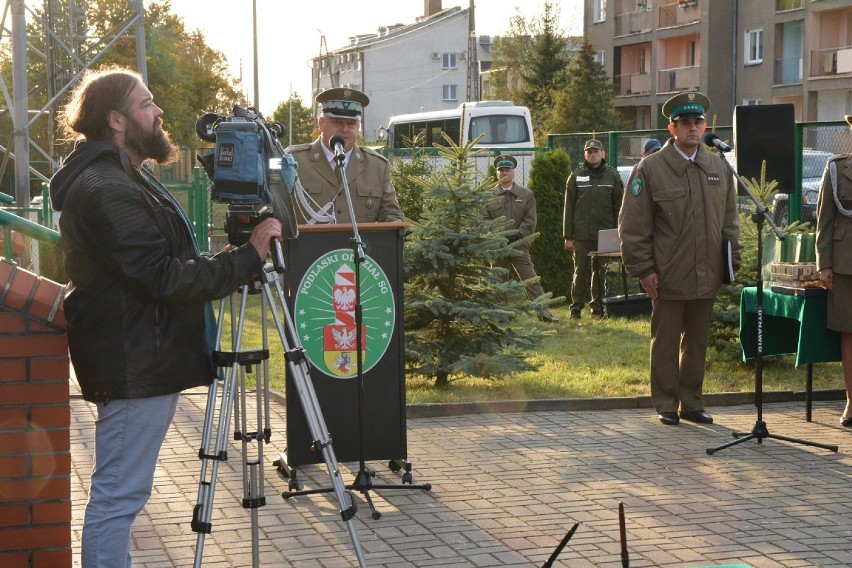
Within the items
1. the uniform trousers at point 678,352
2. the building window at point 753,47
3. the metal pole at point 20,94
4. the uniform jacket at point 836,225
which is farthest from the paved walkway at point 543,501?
the building window at point 753,47

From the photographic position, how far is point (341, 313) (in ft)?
24.4

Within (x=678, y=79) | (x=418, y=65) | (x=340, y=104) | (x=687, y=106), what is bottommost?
(x=340, y=104)

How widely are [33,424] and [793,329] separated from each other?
276 inches

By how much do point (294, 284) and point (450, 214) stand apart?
3.57m

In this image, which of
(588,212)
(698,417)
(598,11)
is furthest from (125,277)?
(598,11)

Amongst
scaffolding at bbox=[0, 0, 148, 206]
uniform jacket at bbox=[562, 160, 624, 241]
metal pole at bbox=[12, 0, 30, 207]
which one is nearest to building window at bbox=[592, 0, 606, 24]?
scaffolding at bbox=[0, 0, 148, 206]

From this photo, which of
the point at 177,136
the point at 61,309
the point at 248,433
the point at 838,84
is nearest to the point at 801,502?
the point at 248,433

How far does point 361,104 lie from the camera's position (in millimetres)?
7762

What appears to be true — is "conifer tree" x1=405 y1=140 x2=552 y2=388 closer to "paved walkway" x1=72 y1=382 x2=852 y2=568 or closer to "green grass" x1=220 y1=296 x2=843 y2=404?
"green grass" x1=220 y1=296 x2=843 y2=404

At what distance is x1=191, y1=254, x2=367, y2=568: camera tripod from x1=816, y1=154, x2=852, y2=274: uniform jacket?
523 cm

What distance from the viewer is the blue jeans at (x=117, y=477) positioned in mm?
4574

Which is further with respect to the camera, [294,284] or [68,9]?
[68,9]

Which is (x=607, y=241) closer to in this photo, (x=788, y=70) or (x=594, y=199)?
(x=594, y=199)

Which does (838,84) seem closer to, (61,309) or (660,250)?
(660,250)
